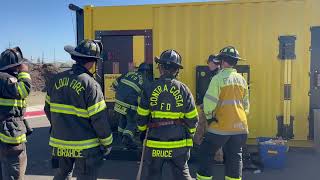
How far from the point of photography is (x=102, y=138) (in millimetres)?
3451

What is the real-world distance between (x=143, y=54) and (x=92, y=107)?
3.75 meters

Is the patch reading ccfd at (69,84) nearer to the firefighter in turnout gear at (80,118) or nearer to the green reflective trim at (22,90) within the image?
the firefighter in turnout gear at (80,118)

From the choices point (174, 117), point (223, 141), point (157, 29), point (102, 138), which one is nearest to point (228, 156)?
point (223, 141)

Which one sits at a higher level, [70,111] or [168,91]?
[168,91]

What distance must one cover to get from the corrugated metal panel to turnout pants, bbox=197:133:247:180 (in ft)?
7.91

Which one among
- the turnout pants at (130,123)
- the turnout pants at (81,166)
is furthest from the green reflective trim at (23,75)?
the turnout pants at (130,123)

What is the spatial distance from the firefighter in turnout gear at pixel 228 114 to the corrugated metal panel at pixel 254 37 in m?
2.27

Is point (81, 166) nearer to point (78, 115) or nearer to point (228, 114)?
point (78, 115)

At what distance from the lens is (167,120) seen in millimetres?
3789

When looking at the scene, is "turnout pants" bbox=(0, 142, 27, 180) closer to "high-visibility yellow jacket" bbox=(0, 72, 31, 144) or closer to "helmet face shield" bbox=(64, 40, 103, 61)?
"high-visibility yellow jacket" bbox=(0, 72, 31, 144)

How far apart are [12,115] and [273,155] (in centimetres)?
413

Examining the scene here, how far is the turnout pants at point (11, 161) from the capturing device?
12.9 ft

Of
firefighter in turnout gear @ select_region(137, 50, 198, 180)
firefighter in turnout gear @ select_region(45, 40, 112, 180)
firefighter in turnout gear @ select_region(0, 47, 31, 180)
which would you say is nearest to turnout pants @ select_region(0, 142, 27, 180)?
firefighter in turnout gear @ select_region(0, 47, 31, 180)

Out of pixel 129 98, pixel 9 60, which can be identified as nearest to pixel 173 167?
pixel 129 98
